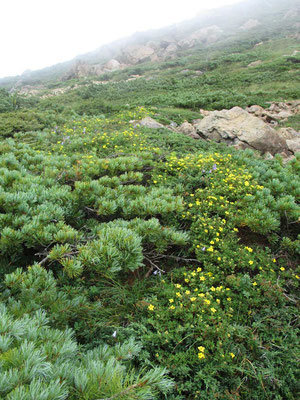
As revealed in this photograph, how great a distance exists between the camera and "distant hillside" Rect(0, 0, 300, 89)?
48469 millimetres

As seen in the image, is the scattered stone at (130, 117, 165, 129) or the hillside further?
the scattered stone at (130, 117, 165, 129)

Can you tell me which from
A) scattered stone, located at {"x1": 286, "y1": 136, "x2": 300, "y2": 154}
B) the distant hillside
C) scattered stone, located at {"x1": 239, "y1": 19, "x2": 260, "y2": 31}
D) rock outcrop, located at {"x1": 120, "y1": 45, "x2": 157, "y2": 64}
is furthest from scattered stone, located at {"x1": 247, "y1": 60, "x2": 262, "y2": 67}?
scattered stone, located at {"x1": 239, "y1": 19, "x2": 260, "y2": 31}

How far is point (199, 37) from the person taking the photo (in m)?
60.0

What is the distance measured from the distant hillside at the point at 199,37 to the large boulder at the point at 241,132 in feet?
Answer: 127

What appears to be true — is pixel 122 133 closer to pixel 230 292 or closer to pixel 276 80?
pixel 230 292

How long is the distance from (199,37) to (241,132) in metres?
66.1

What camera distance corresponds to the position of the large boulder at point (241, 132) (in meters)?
8.34

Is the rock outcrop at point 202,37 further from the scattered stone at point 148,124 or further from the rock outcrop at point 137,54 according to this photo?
the scattered stone at point 148,124

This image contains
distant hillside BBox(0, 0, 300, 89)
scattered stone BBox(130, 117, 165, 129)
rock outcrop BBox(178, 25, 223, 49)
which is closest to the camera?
scattered stone BBox(130, 117, 165, 129)

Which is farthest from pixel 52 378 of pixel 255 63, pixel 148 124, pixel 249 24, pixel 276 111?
pixel 249 24

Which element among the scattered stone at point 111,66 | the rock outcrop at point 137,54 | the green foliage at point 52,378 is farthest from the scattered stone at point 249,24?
the green foliage at point 52,378

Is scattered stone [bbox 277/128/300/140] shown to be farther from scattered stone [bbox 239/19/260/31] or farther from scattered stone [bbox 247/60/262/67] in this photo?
scattered stone [bbox 239/19/260/31]

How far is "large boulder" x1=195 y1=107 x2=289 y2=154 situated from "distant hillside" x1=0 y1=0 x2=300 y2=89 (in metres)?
38.6

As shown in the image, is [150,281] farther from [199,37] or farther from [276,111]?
[199,37]
